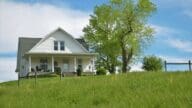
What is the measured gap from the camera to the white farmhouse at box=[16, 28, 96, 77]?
→ 60625 mm

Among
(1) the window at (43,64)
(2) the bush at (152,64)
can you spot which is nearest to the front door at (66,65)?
(1) the window at (43,64)

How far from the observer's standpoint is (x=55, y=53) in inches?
2384

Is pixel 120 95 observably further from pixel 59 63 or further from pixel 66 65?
pixel 59 63

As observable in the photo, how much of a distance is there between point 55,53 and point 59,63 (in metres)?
2.57

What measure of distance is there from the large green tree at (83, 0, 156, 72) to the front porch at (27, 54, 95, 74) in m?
6.45

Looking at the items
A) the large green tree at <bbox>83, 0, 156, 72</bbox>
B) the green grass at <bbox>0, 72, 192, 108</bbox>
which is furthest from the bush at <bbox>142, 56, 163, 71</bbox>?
the green grass at <bbox>0, 72, 192, 108</bbox>

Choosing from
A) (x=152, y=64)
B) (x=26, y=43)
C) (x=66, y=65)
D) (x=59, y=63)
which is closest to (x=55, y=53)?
(x=59, y=63)

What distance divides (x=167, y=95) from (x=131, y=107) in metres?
2.23

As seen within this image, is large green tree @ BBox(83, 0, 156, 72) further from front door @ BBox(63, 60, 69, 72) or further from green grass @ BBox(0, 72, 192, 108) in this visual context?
green grass @ BBox(0, 72, 192, 108)

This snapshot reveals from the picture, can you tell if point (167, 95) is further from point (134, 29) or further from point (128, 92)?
point (134, 29)

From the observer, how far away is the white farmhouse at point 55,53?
60.6m

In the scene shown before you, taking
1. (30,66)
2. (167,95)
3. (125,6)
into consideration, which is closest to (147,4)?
(125,6)

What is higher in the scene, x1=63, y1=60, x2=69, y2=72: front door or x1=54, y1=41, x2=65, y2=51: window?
x1=54, y1=41, x2=65, y2=51: window

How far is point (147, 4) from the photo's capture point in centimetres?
6975
